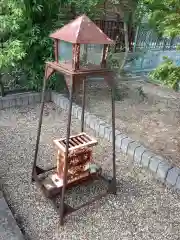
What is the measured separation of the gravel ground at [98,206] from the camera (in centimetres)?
196

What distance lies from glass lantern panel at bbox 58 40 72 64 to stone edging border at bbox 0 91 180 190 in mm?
1383

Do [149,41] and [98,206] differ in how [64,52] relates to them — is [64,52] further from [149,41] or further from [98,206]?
[149,41]

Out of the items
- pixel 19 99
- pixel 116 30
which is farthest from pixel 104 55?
pixel 116 30

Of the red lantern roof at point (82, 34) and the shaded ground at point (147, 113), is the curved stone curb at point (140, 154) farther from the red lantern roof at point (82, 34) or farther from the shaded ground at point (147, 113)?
the red lantern roof at point (82, 34)

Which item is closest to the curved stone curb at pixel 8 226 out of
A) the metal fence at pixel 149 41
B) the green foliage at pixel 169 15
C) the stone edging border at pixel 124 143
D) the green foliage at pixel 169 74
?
the stone edging border at pixel 124 143

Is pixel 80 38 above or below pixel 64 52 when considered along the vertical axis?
above

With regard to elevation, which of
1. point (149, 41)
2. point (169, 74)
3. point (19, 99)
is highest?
point (149, 41)

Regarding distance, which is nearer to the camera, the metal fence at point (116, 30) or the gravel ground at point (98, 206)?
the gravel ground at point (98, 206)

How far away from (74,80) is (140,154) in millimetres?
1426

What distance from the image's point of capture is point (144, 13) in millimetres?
4277

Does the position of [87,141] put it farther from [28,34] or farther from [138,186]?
[28,34]

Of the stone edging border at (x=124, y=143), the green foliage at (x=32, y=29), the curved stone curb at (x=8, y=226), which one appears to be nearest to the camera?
the curved stone curb at (x=8, y=226)

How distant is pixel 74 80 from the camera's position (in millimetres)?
1734

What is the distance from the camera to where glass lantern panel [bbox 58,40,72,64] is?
1938mm
